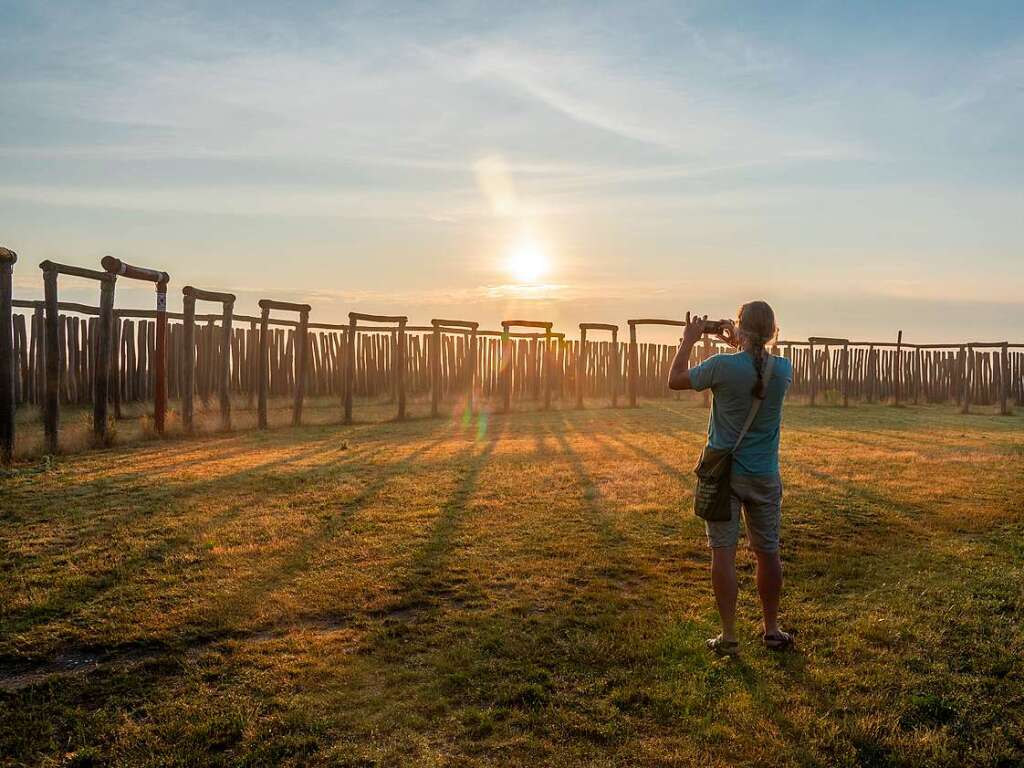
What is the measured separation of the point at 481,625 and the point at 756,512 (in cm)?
161

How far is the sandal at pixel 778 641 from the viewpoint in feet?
13.8

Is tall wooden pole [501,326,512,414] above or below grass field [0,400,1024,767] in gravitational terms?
above

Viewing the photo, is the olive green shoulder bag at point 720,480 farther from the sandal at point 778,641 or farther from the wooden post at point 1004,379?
the wooden post at point 1004,379

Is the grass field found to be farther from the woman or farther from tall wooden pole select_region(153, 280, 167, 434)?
tall wooden pole select_region(153, 280, 167, 434)

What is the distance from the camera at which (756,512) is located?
408 centimetres

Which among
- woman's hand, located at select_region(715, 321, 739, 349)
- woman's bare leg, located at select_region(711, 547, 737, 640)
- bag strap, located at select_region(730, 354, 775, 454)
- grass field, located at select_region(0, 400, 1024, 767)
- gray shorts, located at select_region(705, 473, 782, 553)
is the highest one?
woman's hand, located at select_region(715, 321, 739, 349)

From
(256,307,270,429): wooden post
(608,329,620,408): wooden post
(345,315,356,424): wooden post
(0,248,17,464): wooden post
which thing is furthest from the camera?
(608,329,620,408): wooden post

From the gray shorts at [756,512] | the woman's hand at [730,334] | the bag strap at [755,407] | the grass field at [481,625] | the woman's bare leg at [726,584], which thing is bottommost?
the grass field at [481,625]

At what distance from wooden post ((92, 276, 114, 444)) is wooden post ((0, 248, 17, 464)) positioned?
4.58 feet

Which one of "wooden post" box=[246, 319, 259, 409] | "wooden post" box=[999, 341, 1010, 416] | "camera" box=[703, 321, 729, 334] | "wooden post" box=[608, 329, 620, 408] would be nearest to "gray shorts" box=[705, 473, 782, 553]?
"camera" box=[703, 321, 729, 334]

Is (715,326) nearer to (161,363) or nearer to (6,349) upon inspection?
(6,349)

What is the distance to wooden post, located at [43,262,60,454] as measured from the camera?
33.5 feet

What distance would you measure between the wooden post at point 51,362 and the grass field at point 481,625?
5.79ft

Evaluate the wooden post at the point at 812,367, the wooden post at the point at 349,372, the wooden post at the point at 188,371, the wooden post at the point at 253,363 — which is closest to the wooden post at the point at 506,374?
the wooden post at the point at 349,372
